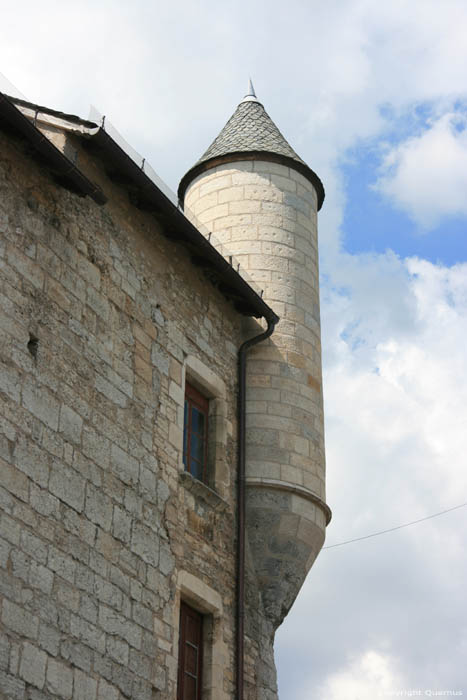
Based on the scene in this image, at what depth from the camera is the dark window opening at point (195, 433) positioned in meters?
12.2

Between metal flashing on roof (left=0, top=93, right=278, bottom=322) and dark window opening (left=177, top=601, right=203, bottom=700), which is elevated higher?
metal flashing on roof (left=0, top=93, right=278, bottom=322)

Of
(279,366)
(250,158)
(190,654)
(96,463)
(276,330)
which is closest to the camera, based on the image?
(96,463)

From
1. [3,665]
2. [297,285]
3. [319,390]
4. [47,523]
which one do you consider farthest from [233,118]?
[3,665]

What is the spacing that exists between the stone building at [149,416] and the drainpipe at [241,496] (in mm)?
24

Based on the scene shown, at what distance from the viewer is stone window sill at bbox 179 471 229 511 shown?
11477 mm

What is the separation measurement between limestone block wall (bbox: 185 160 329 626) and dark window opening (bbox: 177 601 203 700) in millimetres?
1402

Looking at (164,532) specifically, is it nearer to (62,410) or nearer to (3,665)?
(62,410)

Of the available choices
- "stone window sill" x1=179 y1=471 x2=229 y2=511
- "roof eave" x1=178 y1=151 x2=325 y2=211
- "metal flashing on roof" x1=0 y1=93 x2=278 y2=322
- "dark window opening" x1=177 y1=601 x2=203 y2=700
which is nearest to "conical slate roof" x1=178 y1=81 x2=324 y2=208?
"roof eave" x1=178 y1=151 x2=325 y2=211

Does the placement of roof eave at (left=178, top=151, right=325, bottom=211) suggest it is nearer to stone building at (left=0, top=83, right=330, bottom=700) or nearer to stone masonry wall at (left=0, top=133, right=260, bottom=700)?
stone building at (left=0, top=83, right=330, bottom=700)

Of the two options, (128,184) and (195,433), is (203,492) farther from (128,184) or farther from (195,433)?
(128,184)

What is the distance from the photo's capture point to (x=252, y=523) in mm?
12586

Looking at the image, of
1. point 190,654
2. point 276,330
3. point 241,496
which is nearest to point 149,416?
point 241,496

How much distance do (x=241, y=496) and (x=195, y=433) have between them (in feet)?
2.97

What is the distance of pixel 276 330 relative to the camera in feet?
45.4
